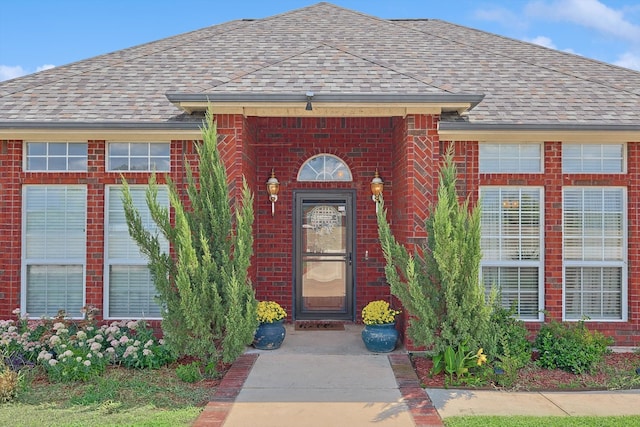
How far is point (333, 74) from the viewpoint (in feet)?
25.7

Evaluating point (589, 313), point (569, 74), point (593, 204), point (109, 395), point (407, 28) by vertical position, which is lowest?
point (109, 395)

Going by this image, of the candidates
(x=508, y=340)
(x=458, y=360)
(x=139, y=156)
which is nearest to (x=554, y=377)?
(x=508, y=340)

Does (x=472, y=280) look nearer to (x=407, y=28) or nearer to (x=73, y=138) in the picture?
(x=73, y=138)

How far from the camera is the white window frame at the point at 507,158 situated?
26.1 ft

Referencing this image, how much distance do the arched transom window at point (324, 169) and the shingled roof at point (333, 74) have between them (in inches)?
68.3

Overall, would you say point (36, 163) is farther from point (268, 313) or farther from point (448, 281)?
point (448, 281)

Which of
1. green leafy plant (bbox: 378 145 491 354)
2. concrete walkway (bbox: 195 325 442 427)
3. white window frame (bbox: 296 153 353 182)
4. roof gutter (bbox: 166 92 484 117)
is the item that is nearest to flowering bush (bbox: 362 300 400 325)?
concrete walkway (bbox: 195 325 442 427)

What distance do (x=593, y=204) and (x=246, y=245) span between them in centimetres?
507

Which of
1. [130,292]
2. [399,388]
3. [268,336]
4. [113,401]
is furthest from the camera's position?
[130,292]

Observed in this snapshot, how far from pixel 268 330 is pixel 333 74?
12.2ft

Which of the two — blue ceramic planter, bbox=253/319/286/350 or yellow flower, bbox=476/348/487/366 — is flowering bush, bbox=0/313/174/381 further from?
yellow flower, bbox=476/348/487/366

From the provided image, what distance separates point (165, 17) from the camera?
1650cm

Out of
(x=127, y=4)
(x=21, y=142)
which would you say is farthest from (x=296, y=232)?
(x=127, y=4)

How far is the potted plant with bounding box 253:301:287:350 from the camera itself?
24.8 ft
